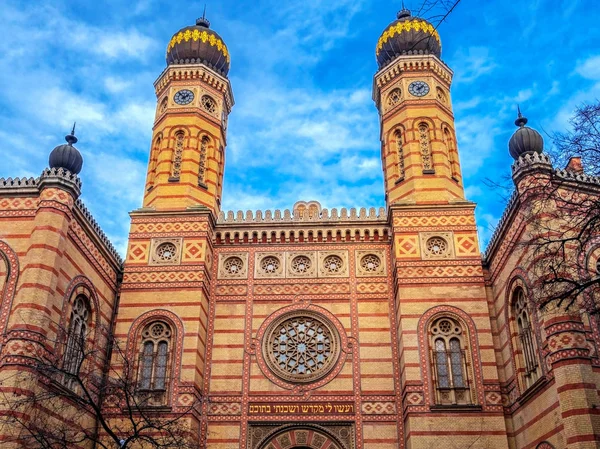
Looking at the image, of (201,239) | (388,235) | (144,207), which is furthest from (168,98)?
(388,235)

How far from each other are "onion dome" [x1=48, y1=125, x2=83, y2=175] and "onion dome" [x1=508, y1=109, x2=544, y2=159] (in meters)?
11.4

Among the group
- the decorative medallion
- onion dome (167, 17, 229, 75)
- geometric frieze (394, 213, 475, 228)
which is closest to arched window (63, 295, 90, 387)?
the decorative medallion

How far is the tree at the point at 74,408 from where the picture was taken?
442 inches

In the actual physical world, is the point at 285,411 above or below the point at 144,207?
below

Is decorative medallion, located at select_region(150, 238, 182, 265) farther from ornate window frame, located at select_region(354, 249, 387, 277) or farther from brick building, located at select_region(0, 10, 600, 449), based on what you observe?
ornate window frame, located at select_region(354, 249, 387, 277)

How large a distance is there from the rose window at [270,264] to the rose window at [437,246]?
4.71 meters

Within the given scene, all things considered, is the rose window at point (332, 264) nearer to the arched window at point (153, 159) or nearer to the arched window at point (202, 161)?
the arched window at point (202, 161)

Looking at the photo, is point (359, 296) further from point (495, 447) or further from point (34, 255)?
point (34, 255)

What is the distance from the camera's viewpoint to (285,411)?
17.3m

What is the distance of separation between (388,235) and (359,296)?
2.26 metres

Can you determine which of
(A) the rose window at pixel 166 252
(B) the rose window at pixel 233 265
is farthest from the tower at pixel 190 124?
(B) the rose window at pixel 233 265

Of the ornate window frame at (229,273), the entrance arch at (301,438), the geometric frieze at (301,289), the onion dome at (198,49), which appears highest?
the onion dome at (198,49)

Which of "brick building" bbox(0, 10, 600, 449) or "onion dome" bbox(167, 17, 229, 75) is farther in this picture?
"onion dome" bbox(167, 17, 229, 75)

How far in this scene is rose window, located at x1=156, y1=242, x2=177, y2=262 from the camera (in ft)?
62.4
